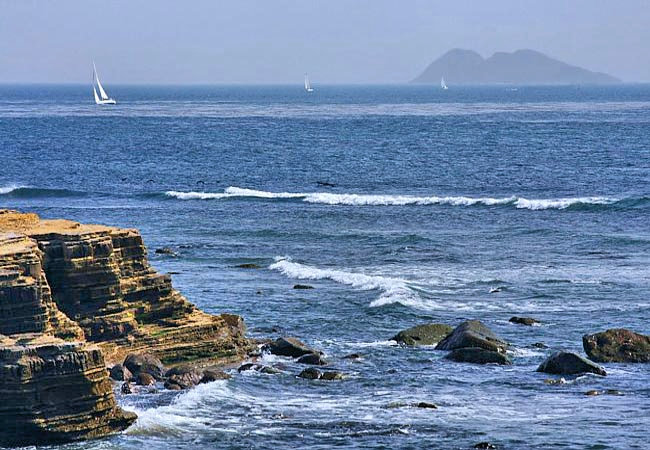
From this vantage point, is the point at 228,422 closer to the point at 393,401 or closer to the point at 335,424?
the point at 335,424

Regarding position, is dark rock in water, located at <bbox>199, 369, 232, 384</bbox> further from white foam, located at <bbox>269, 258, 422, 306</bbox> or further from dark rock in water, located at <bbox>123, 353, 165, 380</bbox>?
white foam, located at <bbox>269, 258, 422, 306</bbox>

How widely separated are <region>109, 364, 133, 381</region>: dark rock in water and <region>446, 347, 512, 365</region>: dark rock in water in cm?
1206

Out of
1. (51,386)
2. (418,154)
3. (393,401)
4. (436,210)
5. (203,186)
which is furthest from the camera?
(418,154)

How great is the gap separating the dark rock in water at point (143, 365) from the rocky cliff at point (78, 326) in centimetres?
44

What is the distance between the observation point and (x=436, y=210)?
84.8m

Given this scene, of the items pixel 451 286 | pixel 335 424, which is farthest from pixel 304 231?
pixel 335 424

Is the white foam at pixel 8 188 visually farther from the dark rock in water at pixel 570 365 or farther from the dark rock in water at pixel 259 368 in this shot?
the dark rock in water at pixel 570 365

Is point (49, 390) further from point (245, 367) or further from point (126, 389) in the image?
point (245, 367)

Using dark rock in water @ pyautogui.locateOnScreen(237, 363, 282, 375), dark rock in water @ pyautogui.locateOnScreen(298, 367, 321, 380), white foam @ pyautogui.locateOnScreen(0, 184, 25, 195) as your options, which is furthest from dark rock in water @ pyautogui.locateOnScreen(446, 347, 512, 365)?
white foam @ pyautogui.locateOnScreen(0, 184, 25, 195)

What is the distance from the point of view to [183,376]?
3759cm

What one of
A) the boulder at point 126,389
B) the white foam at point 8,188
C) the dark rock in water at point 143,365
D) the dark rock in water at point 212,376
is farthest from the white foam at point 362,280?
the white foam at point 8,188

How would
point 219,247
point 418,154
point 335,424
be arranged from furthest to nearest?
point 418,154, point 219,247, point 335,424

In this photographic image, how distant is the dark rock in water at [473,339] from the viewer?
41.9 meters

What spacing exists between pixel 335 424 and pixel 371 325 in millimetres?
13677
